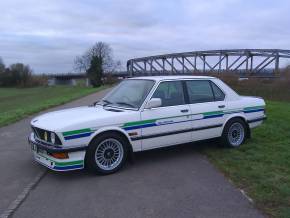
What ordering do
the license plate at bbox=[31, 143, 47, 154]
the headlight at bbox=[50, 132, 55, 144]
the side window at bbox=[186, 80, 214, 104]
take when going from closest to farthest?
the headlight at bbox=[50, 132, 55, 144], the license plate at bbox=[31, 143, 47, 154], the side window at bbox=[186, 80, 214, 104]

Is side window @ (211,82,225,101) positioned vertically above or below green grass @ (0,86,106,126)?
above

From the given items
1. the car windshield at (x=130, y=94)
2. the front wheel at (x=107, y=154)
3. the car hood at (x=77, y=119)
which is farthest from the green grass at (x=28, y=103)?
the front wheel at (x=107, y=154)

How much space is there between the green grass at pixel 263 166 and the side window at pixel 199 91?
3.53ft

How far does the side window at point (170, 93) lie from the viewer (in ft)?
24.5

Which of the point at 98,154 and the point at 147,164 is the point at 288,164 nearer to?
the point at 147,164

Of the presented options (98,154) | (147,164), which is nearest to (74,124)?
(98,154)

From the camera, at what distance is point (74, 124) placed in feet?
20.9

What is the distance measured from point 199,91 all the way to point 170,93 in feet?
2.50

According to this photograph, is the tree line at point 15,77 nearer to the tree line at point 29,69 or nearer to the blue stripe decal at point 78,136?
the tree line at point 29,69

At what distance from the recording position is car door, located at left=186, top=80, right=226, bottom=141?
7.80m

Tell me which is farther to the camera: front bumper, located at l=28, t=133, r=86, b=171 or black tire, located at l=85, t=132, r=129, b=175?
black tire, located at l=85, t=132, r=129, b=175

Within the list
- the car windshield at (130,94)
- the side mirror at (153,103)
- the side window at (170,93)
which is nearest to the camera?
the side mirror at (153,103)

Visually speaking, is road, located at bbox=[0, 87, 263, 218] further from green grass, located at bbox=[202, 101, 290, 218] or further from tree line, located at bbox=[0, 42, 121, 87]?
tree line, located at bbox=[0, 42, 121, 87]

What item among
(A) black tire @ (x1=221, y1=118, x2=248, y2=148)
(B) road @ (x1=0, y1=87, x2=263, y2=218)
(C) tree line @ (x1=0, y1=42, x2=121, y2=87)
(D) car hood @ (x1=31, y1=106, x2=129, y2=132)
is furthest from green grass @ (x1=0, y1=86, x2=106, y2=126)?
(C) tree line @ (x1=0, y1=42, x2=121, y2=87)
